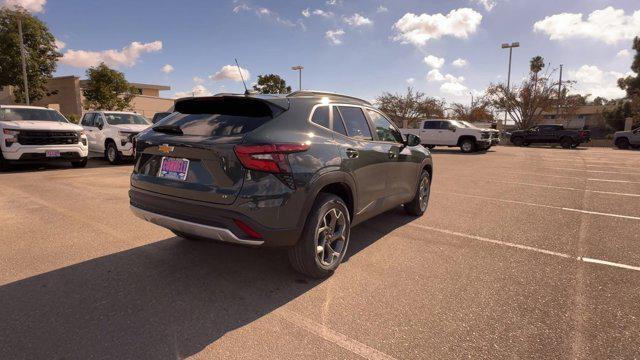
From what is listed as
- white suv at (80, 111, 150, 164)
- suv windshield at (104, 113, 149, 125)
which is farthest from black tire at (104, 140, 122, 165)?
suv windshield at (104, 113, 149, 125)

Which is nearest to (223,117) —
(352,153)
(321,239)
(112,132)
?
(352,153)

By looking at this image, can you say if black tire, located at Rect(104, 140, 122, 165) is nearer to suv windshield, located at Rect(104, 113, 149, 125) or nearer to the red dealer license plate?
suv windshield, located at Rect(104, 113, 149, 125)

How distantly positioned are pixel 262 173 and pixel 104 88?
39.0 meters

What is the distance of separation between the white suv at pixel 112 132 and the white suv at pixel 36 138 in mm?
1121

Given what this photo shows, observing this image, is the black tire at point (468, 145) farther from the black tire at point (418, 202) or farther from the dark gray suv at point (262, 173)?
the dark gray suv at point (262, 173)

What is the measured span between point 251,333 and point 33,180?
8.75 m

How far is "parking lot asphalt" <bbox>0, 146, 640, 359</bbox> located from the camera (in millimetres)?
2555

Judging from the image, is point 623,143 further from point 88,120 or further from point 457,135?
point 88,120

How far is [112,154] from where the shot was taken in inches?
484

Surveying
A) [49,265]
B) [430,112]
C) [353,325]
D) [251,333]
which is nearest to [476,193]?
[353,325]

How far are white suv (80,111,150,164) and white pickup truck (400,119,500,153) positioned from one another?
43.7 feet

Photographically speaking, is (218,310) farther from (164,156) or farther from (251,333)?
(164,156)

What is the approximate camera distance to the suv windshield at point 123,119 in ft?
41.9

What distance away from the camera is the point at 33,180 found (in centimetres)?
880
